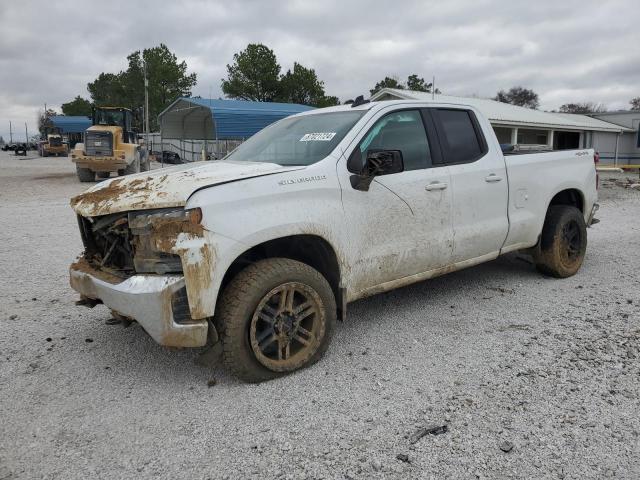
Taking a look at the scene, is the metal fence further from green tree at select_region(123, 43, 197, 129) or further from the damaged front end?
the damaged front end

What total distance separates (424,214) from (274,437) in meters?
2.19

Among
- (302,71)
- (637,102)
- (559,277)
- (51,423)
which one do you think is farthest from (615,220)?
(637,102)

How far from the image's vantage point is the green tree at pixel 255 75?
5066cm

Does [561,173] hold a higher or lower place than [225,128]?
lower

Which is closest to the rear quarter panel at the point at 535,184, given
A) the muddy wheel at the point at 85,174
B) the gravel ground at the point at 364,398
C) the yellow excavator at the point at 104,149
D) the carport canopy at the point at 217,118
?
the gravel ground at the point at 364,398

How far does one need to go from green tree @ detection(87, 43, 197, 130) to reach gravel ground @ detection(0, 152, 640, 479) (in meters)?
56.0

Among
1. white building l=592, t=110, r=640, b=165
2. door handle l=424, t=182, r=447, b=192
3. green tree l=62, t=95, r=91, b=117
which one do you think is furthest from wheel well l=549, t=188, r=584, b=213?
green tree l=62, t=95, r=91, b=117

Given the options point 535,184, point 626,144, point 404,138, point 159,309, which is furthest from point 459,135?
point 626,144

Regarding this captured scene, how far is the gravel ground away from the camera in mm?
2600

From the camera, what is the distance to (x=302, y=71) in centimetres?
5112

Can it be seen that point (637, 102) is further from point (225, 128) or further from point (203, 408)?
point (203, 408)

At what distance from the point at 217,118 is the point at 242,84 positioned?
32.0m

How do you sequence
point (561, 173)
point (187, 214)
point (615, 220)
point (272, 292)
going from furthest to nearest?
point (615, 220)
point (561, 173)
point (272, 292)
point (187, 214)

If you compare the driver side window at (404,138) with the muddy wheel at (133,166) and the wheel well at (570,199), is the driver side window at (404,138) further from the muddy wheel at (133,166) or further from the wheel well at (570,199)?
the muddy wheel at (133,166)
